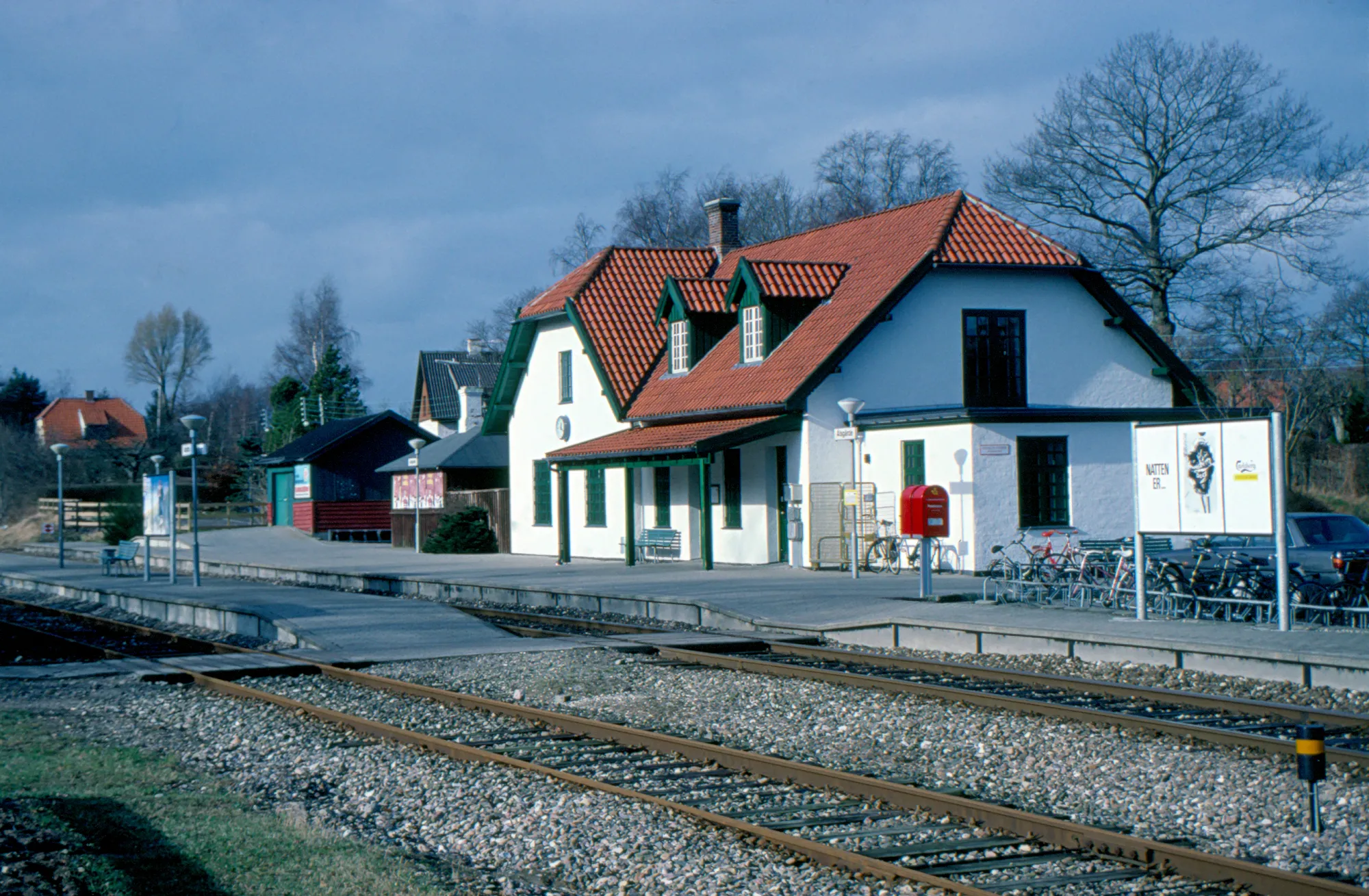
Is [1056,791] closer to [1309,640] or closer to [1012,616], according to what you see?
[1309,640]

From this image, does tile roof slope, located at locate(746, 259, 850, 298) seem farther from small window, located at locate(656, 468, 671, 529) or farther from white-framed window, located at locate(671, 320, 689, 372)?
small window, located at locate(656, 468, 671, 529)

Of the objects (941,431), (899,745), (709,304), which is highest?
(709,304)

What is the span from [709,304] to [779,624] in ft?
49.2

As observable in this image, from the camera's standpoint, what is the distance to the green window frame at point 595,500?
33.4m

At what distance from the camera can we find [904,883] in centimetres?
607

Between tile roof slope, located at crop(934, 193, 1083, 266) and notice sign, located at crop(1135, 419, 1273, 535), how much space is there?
39.0 ft

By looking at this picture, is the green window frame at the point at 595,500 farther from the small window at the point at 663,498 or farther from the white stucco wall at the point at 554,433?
the small window at the point at 663,498

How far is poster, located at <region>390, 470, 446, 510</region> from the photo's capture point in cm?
4200

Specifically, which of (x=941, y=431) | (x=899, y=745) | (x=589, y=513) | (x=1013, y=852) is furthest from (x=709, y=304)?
(x=1013, y=852)

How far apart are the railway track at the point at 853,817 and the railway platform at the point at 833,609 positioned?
5765 mm

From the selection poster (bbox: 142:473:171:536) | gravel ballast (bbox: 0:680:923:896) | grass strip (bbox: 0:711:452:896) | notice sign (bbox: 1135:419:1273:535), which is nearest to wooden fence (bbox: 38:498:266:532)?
poster (bbox: 142:473:171:536)

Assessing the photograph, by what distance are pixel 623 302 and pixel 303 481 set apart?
77.6 feet

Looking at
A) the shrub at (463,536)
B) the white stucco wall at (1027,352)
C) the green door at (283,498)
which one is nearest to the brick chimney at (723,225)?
the shrub at (463,536)

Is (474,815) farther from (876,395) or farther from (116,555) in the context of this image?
(116,555)
